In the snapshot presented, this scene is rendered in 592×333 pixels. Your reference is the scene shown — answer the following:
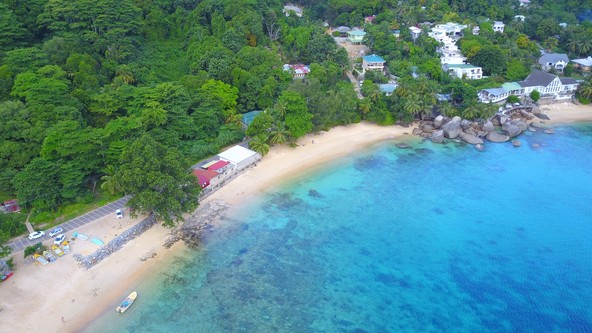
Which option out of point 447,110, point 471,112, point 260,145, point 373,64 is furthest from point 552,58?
point 260,145

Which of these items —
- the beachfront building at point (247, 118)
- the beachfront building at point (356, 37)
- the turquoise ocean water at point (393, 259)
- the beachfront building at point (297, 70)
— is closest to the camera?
the turquoise ocean water at point (393, 259)

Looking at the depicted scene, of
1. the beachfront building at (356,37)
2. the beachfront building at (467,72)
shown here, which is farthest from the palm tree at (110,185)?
the beachfront building at (356,37)

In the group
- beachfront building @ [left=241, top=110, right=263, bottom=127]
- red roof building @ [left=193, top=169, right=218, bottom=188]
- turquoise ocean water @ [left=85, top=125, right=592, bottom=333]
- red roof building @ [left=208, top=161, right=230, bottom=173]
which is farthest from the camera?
beachfront building @ [left=241, top=110, right=263, bottom=127]

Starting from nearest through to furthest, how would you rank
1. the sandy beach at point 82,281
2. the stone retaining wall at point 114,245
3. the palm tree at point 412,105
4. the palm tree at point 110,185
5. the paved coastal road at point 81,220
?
the sandy beach at point 82,281 → the stone retaining wall at point 114,245 → the paved coastal road at point 81,220 → the palm tree at point 110,185 → the palm tree at point 412,105

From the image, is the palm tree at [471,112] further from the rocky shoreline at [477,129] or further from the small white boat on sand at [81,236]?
the small white boat on sand at [81,236]

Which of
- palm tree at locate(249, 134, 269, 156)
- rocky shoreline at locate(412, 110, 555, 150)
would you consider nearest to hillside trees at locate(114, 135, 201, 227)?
palm tree at locate(249, 134, 269, 156)

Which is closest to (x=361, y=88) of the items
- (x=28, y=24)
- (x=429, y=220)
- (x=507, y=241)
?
(x=429, y=220)

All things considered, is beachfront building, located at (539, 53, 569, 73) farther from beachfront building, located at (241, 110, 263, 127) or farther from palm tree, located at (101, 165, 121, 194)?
palm tree, located at (101, 165, 121, 194)
